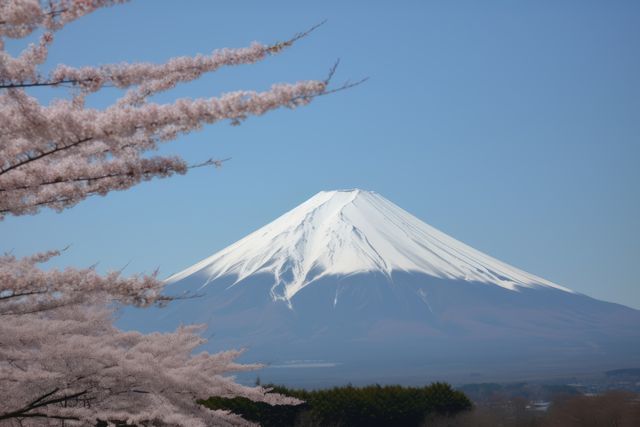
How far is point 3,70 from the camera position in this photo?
430cm

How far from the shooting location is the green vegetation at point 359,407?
1364 cm

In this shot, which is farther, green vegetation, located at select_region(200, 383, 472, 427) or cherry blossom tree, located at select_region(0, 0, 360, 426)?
green vegetation, located at select_region(200, 383, 472, 427)

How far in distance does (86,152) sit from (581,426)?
1178 cm

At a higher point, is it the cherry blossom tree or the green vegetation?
the cherry blossom tree

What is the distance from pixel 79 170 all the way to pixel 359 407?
10.3m

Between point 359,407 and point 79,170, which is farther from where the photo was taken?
point 359,407

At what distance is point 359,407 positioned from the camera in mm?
14211

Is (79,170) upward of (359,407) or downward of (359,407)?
upward

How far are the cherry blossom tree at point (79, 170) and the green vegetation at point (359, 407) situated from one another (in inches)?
228

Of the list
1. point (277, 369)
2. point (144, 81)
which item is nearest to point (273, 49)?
point (144, 81)

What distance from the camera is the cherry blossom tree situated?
427 centimetres

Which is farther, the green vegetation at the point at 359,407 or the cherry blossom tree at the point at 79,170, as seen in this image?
the green vegetation at the point at 359,407

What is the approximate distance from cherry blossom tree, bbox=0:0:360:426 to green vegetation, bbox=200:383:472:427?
228 inches

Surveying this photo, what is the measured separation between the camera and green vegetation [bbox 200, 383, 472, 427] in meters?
13.6
